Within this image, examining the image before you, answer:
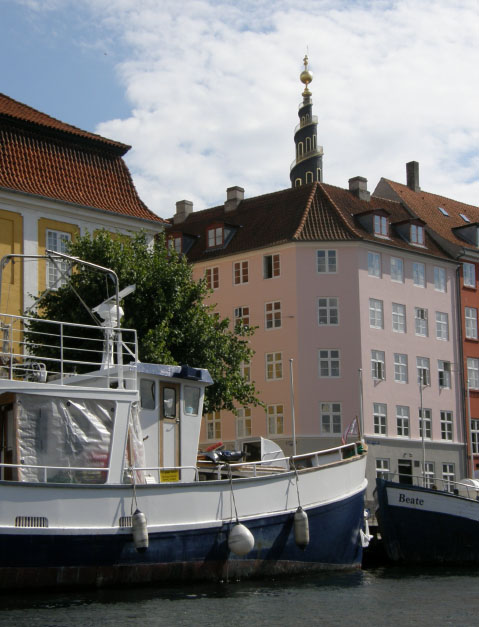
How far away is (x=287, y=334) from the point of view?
4966cm

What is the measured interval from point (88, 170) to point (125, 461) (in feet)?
65.4

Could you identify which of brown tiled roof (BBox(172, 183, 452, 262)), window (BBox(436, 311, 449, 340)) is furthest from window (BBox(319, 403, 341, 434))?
window (BBox(436, 311, 449, 340))

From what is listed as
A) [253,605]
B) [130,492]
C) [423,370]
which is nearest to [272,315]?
[423,370]

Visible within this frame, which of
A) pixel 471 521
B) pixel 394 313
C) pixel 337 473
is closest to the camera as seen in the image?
pixel 337 473

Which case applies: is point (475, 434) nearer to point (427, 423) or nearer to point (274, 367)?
point (427, 423)

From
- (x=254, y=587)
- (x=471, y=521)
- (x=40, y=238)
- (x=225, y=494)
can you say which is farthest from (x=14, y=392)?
(x=40, y=238)

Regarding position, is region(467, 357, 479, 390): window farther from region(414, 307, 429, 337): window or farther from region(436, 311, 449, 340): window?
region(414, 307, 429, 337): window

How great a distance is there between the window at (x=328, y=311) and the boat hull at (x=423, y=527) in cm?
2313

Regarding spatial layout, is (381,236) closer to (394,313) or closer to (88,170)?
(394,313)

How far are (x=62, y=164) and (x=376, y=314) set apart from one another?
781 inches

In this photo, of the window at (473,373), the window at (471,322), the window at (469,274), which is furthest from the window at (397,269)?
the window at (473,373)

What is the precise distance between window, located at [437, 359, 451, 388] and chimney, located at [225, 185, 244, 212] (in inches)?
529

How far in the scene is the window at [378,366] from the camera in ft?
164

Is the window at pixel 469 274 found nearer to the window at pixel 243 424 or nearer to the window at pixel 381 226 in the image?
the window at pixel 381 226
